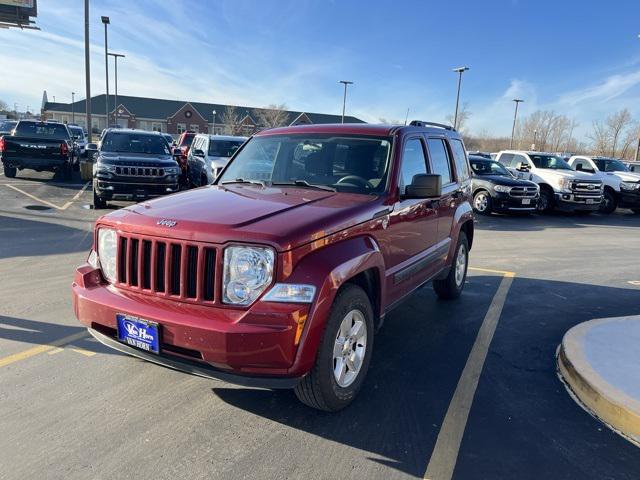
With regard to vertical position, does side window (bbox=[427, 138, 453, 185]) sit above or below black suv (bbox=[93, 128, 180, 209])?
above

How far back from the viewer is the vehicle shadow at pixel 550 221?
540 inches

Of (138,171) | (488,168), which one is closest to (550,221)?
(488,168)

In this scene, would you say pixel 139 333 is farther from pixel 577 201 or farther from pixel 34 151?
pixel 577 201

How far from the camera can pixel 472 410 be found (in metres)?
3.55

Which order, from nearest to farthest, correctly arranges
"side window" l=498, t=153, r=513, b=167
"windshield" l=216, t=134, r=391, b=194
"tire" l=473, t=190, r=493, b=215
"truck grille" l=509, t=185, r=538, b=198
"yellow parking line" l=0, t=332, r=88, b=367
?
1. "yellow parking line" l=0, t=332, r=88, b=367
2. "windshield" l=216, t=134, r=391, b=194
3. "truck grille" l=509, t=185, r=538, b=198
4. "tire" l=473, t=190, r=493, b=215
5. "side window" l=498, t=153, r=513, b=167

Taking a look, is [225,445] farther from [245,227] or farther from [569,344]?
[569,344]

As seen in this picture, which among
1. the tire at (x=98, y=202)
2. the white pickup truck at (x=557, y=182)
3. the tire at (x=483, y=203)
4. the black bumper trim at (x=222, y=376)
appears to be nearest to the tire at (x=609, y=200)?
the white pickup truck at (x=557, y=182)

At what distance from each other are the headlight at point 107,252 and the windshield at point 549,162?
17.6m

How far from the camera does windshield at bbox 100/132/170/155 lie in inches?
502

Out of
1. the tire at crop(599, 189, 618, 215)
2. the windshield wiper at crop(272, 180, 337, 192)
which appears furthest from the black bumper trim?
the tire at crop(599, 189, 618, 215)

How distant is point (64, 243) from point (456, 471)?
7.78m

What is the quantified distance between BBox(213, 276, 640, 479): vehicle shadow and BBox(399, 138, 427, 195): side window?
156cm

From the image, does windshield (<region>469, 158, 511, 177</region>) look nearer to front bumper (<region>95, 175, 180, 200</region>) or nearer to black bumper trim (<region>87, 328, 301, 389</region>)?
front bumper (<region>95, 175, 180, 200</region>)

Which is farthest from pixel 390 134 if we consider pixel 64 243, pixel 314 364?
pixel 64 243
